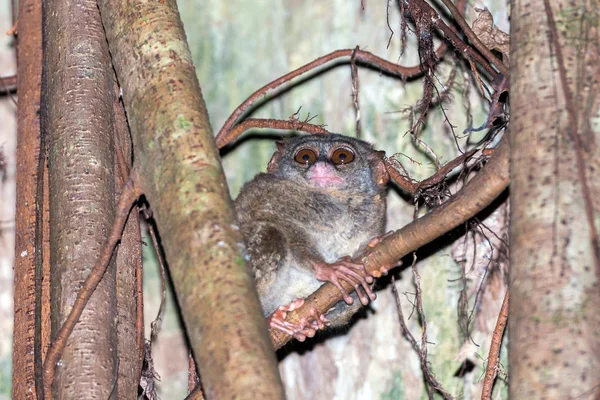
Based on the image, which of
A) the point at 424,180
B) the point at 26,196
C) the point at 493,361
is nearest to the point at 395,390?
the point at 493,361

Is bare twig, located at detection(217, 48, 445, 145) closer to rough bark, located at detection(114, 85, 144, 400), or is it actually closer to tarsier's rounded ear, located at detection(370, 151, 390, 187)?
tarsier's rounded ear, located at detection(370, 151, 390, 187)

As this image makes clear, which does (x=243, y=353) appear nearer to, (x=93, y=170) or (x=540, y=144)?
(x=540, y=144)

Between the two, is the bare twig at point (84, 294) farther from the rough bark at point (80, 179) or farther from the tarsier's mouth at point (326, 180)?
the tarsier's mouth at point (326, 180)

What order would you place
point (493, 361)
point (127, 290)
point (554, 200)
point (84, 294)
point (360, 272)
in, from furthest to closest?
point (127, 290), point (493, 361), point (360, 272), point (84, 294), point (554, 200)

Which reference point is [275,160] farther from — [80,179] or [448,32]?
[80,179]

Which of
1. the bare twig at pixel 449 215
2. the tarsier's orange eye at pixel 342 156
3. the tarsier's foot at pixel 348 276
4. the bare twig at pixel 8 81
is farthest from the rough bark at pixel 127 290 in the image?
the bare twig at pixel 8 81

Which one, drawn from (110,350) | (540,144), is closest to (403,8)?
(540,144)
